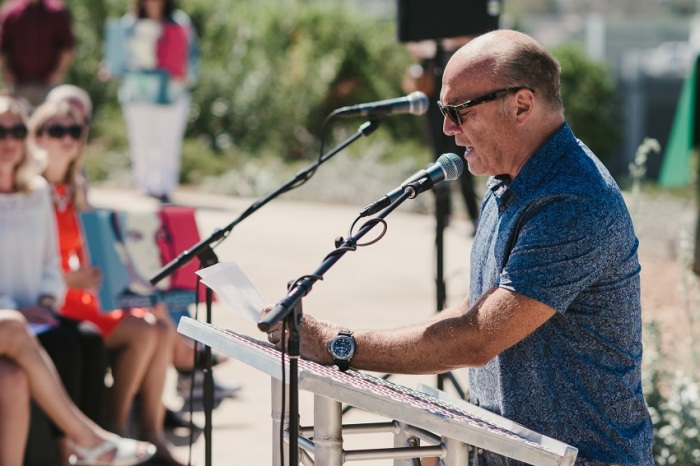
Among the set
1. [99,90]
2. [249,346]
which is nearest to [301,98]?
[99,90]

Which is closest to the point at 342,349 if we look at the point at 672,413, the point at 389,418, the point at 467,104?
the point at 389,418

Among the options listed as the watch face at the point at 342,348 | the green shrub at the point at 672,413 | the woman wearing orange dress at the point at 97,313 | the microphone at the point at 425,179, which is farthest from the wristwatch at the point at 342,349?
the woman wearing orange dress at the point at 97,313

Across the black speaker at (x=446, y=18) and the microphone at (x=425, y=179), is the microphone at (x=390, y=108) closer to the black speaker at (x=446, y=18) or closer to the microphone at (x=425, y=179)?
the microphone at (x=425, y=179)

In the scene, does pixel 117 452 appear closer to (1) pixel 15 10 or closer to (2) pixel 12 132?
(2) pixel 12 132

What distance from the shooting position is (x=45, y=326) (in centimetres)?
480

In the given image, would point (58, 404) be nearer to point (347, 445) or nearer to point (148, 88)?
point (347, 445)

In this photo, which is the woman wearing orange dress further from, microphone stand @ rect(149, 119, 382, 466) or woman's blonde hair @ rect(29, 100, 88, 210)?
microphone stand @ rect(149, 119, 382, 466)

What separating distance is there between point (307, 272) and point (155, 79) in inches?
183

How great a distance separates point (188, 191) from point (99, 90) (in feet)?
14.3

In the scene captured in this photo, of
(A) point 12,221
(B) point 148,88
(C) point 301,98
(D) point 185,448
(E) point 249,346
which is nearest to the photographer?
(E) point 249,346

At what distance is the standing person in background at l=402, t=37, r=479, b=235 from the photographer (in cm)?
614

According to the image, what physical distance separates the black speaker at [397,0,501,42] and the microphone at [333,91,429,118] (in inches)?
80.8

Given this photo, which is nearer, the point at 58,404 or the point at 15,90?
the point at 58,404

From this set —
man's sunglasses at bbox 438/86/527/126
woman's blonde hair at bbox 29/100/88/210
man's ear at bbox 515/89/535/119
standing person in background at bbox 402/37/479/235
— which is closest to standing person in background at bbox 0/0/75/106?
standing person in background at bbox 402/37/479/235
